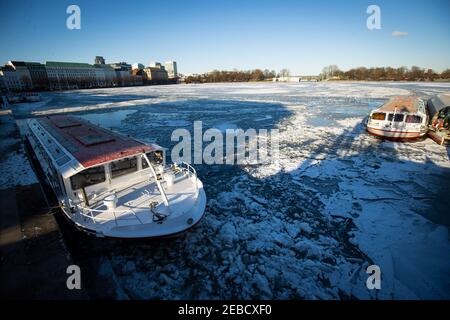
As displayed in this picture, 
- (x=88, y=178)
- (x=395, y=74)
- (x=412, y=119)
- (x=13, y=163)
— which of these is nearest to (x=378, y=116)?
(x=412, y=119)

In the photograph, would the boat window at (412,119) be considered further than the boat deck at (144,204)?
Yes

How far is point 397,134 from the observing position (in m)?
16.9

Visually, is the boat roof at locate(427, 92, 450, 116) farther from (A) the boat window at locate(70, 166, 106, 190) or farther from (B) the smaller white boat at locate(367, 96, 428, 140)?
(A) the boat window at locate(70, 166, 106, 190)

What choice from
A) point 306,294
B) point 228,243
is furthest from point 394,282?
point 228,243

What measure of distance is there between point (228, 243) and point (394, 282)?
173 inches

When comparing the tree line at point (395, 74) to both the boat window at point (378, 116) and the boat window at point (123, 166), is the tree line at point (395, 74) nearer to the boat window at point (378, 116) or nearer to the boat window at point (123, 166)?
the boat window at point (378, 116)

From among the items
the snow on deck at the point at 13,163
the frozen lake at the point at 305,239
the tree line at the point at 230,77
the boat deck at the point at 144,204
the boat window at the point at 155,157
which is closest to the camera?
the frozen lake at the point at 305,239

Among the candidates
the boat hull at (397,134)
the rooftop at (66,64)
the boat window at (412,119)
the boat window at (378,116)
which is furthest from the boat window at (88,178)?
the rooftop at (66,64)

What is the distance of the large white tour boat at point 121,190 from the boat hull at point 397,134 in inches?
628

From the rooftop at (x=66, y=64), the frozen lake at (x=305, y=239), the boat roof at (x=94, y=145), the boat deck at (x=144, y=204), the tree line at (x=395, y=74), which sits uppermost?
the rooftop at (x=66, y=64)

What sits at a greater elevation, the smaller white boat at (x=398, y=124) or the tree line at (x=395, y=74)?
the tree line at (x=395, y=74)

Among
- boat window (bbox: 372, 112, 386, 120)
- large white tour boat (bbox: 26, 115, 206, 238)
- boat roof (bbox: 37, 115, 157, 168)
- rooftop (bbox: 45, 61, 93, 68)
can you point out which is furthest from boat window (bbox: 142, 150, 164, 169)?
rooftop (bbox: 45, 61, 93, 68)

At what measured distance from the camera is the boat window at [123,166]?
771cm
